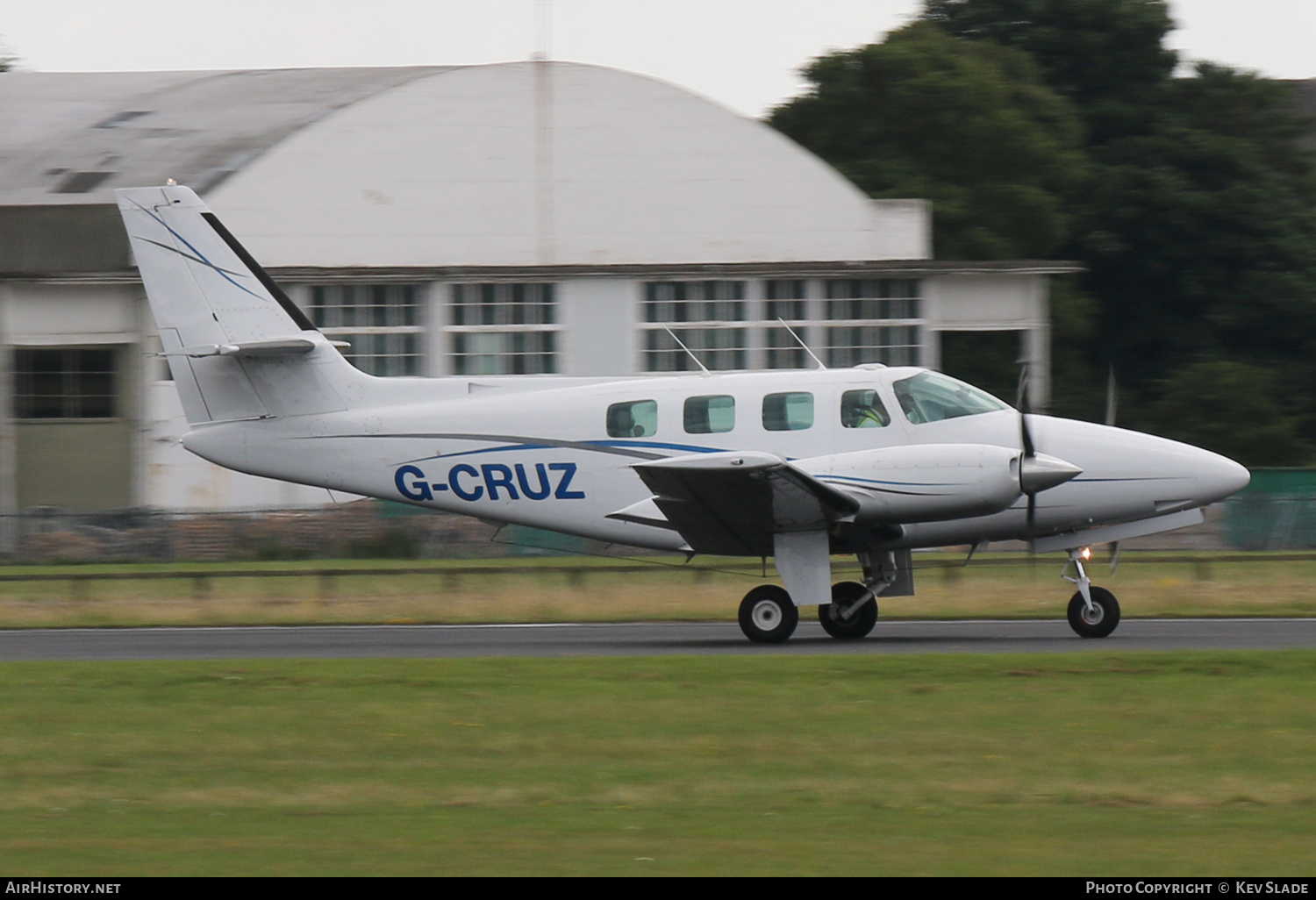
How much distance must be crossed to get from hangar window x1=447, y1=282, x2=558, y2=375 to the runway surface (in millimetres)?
14105

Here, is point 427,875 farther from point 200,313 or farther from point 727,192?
point 727,192

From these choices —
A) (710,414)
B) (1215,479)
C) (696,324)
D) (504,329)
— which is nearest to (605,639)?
(710,414)

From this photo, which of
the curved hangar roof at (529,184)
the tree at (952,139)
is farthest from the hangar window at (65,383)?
the tree at (952,139)

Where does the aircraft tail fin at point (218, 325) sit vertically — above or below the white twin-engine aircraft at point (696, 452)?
Answer: above

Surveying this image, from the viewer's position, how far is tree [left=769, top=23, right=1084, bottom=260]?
4306cm

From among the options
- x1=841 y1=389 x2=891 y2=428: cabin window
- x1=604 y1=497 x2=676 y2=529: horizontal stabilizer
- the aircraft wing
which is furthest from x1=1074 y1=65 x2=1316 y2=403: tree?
x1=604 y1=497 x2=676 y2=529: horizontal stabilizer

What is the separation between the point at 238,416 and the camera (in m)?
17.6

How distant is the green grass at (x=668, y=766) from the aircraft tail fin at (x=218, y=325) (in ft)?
12.9

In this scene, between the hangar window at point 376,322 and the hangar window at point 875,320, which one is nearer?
the hangar window at point 376,322

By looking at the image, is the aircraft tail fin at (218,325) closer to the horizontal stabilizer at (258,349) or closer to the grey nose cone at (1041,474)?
the horizontal stabilizer at (258,349)

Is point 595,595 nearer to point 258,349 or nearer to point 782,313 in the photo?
point 258,349

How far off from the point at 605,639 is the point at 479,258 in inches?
750

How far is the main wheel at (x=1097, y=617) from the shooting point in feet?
51.7

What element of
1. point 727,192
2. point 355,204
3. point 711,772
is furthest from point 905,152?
point 711,772
